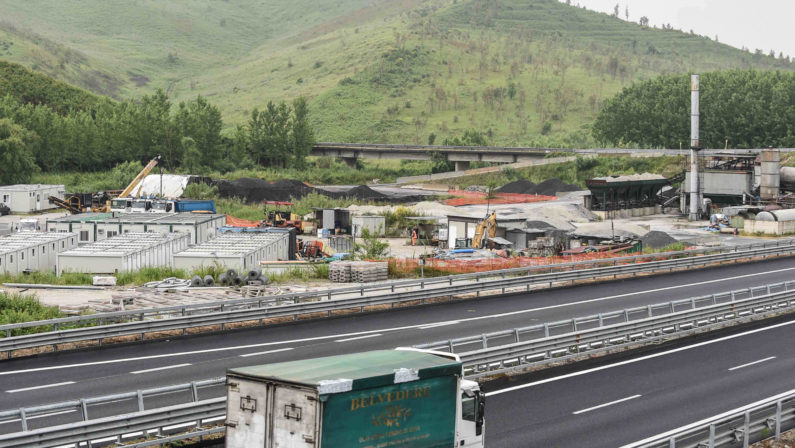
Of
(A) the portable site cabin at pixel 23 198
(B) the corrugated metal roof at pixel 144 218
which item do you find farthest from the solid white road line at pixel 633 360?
(A) the portable site cabin at pixel 23 198

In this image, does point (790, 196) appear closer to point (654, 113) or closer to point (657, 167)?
point (657, 167)

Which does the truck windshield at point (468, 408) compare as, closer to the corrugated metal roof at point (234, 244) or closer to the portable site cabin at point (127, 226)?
the corrugated metal roof at point (234, 244)

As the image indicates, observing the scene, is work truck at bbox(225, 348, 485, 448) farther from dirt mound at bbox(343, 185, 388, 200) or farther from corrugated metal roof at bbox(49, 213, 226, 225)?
dirt mound at bbox(343, 185, 388, 200)

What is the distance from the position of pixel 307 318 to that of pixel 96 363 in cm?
941

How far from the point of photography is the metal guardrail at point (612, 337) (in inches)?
1030

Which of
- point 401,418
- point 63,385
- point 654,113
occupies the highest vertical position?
point 654,113

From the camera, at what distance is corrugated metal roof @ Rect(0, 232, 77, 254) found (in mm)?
51500

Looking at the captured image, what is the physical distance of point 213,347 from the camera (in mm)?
29953

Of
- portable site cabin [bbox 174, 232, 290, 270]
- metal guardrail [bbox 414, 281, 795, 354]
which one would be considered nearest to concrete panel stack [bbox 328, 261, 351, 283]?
portable site cabin [bbox 174, 232, 290, 270]

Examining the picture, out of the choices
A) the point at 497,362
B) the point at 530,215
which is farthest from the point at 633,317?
the point at 530,215

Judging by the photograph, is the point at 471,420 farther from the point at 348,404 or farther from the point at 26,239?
the point at 26,239

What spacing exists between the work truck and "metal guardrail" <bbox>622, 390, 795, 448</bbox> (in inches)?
182

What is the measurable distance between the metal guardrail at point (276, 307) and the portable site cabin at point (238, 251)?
368 inches

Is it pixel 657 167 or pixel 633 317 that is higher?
pixel 657 167
